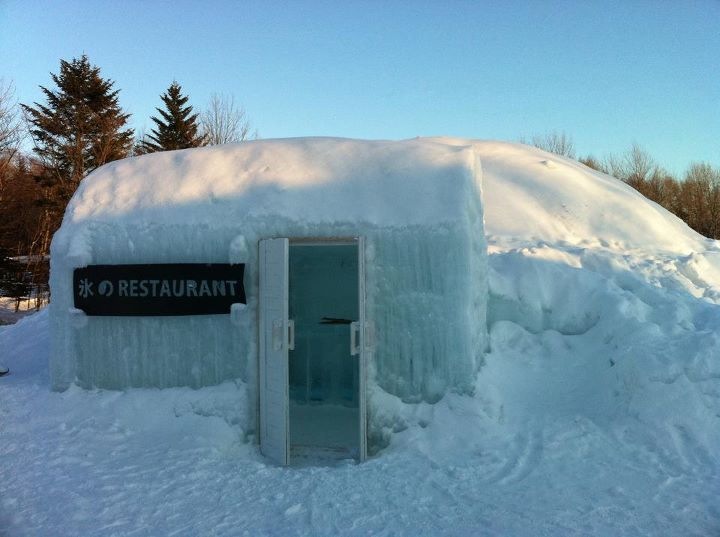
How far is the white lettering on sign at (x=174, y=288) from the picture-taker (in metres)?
5.39

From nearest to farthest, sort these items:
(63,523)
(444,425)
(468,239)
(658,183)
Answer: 1. (63,523)
2. (444,425)
3. (468,239)
4. (658,183)

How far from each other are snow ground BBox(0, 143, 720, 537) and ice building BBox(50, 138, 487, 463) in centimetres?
28

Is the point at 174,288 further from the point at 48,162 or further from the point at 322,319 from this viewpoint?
the point at 48,162

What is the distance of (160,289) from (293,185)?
164 cm

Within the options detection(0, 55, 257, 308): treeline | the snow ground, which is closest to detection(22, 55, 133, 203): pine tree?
detection(0, 55, 257, 308): treeline

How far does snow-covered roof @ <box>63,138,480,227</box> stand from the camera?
18.0 ft

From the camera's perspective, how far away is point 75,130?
951 inches

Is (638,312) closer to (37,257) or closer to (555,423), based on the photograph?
(555,423)

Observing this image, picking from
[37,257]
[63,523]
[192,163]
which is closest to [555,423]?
[63,523]

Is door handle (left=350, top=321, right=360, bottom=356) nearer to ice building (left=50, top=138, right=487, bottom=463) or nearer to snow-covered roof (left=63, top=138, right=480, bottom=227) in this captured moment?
ice building (left=50, top=138, right=487, bottom=463)

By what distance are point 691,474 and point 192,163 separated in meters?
5.33

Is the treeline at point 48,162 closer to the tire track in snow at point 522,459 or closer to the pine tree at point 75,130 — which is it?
the pine tree at point 75,130

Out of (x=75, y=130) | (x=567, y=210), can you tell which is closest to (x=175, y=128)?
(x=75, y=130)

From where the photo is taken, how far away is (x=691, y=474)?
4.20 meters
